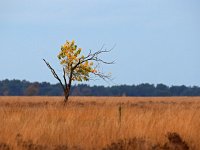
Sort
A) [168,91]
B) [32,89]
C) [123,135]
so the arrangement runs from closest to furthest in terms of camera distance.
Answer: [123,135]
[32,89]
[168,91]

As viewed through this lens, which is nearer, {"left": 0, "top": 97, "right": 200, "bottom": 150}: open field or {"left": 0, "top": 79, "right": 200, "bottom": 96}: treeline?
{"left": 0, "top": 97, "right": 200, "bottom": 150}: open field

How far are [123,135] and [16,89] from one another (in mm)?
154568

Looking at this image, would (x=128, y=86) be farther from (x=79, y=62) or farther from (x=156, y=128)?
(x=156, y=128)

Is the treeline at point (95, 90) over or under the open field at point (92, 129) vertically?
over

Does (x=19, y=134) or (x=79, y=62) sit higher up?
(x=79, y=62)

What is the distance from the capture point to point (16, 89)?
165 m

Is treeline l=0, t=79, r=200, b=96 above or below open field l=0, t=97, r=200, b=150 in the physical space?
above

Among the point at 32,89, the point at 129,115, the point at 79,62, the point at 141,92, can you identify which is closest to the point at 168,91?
the point at 141,92

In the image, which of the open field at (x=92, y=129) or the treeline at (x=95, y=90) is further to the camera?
the treeline at (x=95, y=90)

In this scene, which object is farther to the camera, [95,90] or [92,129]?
[95,90]

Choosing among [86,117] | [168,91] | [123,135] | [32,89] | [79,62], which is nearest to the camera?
[123,135]

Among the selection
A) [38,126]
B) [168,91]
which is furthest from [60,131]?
[168,91]

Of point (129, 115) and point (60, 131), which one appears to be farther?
point (129, 115)

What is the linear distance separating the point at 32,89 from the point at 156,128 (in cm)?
12464
